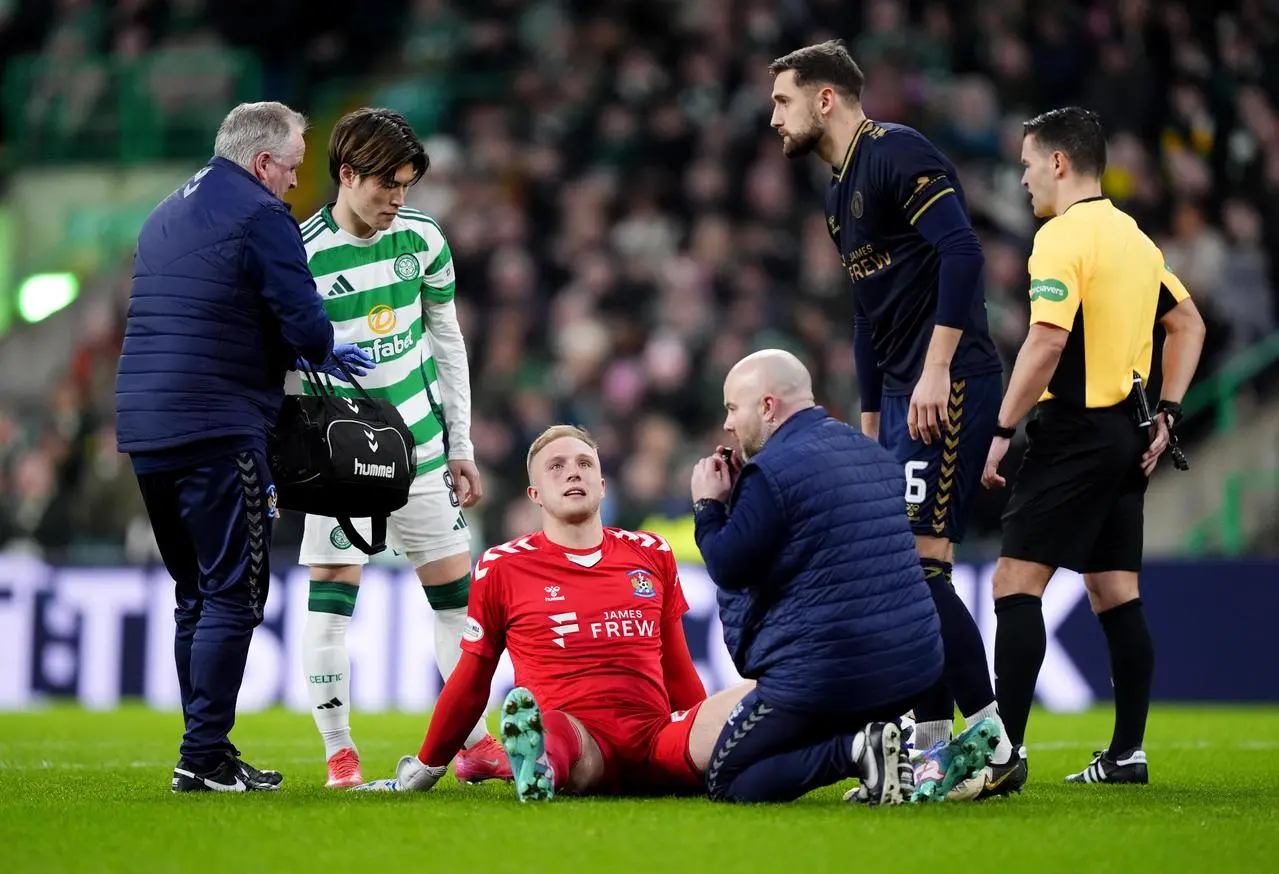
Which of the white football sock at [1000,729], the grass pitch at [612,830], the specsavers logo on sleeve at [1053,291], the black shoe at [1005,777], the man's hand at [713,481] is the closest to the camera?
the grass pitch at [612,830]

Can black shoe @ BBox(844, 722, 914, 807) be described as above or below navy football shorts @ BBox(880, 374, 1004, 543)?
below

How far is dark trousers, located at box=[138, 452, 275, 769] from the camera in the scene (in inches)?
221

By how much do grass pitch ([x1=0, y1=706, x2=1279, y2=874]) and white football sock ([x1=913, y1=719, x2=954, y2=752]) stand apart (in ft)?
1.08

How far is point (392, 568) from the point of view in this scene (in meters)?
11.5

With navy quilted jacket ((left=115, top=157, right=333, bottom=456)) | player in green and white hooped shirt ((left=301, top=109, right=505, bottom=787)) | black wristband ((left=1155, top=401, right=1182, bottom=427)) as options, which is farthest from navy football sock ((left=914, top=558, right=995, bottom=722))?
navy quilted jacket ((left=115, top=157, right=333, bottom=456))

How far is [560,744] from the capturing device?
218 inches

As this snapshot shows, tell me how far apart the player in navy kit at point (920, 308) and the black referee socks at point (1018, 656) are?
0.95ft

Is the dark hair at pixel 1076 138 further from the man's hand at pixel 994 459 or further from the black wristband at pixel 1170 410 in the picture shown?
the man's hand at pixel 994 459

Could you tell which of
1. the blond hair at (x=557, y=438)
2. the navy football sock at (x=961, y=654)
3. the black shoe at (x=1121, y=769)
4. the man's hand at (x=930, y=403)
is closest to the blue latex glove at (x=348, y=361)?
the blond hair at (x=557, y=438)

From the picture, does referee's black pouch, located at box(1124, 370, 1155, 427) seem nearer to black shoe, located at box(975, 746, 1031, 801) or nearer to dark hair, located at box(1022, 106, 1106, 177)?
dark hair, located at box(1022, 106, 1106, 177)

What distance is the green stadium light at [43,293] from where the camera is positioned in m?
17.2

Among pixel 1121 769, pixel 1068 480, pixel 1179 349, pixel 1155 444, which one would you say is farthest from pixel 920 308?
pixel 1121 769

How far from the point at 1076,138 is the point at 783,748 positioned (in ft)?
8.00

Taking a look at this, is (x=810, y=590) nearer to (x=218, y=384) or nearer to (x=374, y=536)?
(x=374, y=536)
